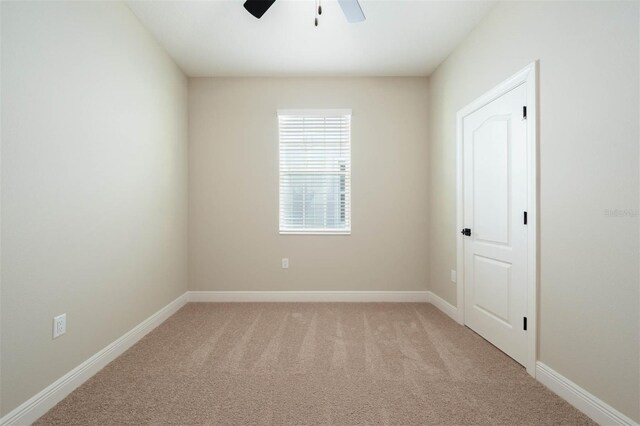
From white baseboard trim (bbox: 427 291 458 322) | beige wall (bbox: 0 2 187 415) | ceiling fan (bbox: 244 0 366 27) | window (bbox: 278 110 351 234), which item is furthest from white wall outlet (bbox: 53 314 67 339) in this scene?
white baseboard trim (bbox: 427 291 458 322)

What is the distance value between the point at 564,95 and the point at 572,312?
51.2 inches

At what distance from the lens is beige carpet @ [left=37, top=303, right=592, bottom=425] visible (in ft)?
5.32

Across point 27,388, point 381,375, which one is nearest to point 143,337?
point 27,388

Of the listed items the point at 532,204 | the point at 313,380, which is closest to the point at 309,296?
the point at 313,380

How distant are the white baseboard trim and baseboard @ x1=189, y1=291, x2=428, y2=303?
8 centimetres

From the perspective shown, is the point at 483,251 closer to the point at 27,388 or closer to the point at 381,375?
the point at 381,375

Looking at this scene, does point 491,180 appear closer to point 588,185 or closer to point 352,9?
point 588,185

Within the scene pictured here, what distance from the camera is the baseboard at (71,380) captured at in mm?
1526

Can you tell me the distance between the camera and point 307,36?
282 centimetres

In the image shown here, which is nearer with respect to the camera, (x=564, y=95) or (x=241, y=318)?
(x=564, y=95)

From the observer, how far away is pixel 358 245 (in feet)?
12.1

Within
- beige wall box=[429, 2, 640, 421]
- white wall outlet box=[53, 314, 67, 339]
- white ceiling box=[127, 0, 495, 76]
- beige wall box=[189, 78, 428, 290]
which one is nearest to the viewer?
beige wall box=[429, 2, 640, 421]

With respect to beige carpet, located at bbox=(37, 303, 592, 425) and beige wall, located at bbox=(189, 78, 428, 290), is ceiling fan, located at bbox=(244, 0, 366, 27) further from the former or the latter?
beige carpet, located at bbox=(37, 303, 592, 425)

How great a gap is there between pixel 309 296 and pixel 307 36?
289cm
